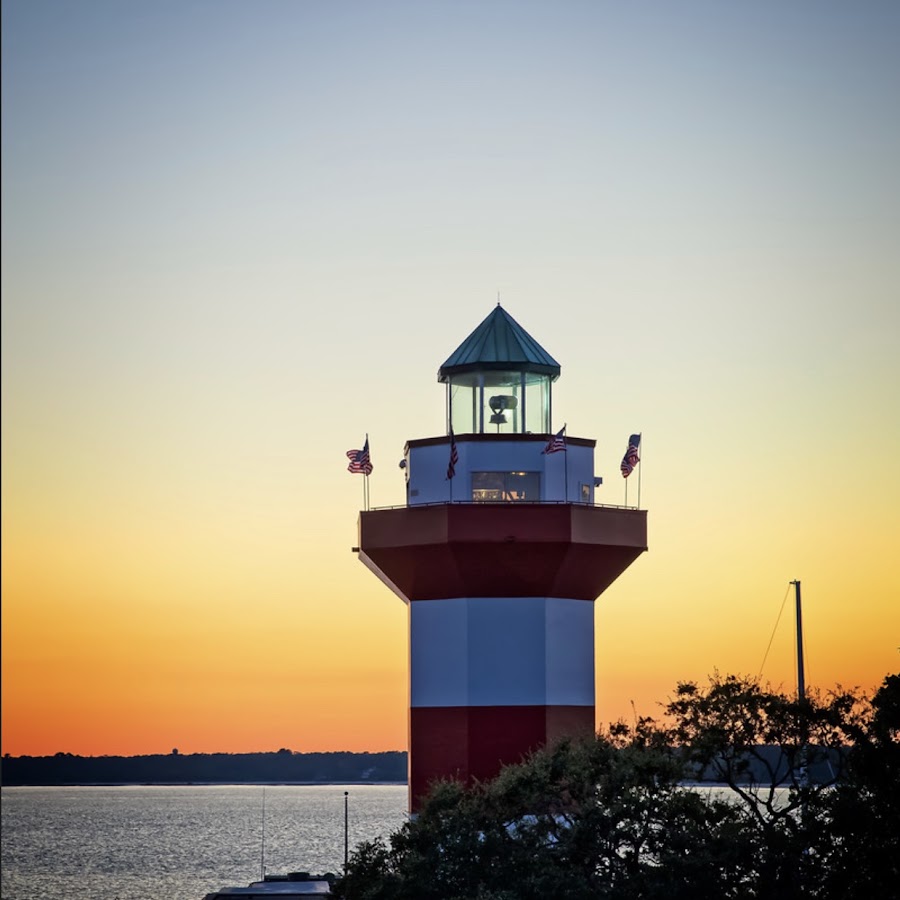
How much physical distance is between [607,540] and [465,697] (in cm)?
600

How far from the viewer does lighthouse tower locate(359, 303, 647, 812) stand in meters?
47.4

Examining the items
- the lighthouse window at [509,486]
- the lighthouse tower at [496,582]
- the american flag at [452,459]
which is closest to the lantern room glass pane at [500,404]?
the lighthouse tower at [496,582]

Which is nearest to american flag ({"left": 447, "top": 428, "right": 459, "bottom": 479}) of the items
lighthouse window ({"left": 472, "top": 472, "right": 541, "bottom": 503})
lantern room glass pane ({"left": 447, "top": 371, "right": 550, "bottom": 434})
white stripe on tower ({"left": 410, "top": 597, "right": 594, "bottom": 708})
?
lighthouse window ({"left": 472, "top": 472, "right": 541, "bottom": 503})

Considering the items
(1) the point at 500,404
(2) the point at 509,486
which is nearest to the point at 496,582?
(2) the point at 509,486

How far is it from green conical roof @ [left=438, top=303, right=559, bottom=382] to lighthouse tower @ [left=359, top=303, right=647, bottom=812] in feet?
8.28

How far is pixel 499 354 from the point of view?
168ft

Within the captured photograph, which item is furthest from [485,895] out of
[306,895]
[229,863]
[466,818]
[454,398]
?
[229,863]

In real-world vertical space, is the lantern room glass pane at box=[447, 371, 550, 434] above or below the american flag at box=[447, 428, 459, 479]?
above

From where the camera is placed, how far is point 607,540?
4844 centimetres

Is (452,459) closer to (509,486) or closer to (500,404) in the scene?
(509,486)

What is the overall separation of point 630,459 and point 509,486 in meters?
3.87

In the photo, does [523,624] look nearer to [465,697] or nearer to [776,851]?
[465,697]

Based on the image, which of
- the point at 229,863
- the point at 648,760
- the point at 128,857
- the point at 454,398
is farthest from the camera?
the point at 128,857

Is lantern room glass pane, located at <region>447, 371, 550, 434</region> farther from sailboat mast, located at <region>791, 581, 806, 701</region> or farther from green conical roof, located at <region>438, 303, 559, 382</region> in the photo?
sailboat mast, located at <region>791, 581, 806, 701</region>
